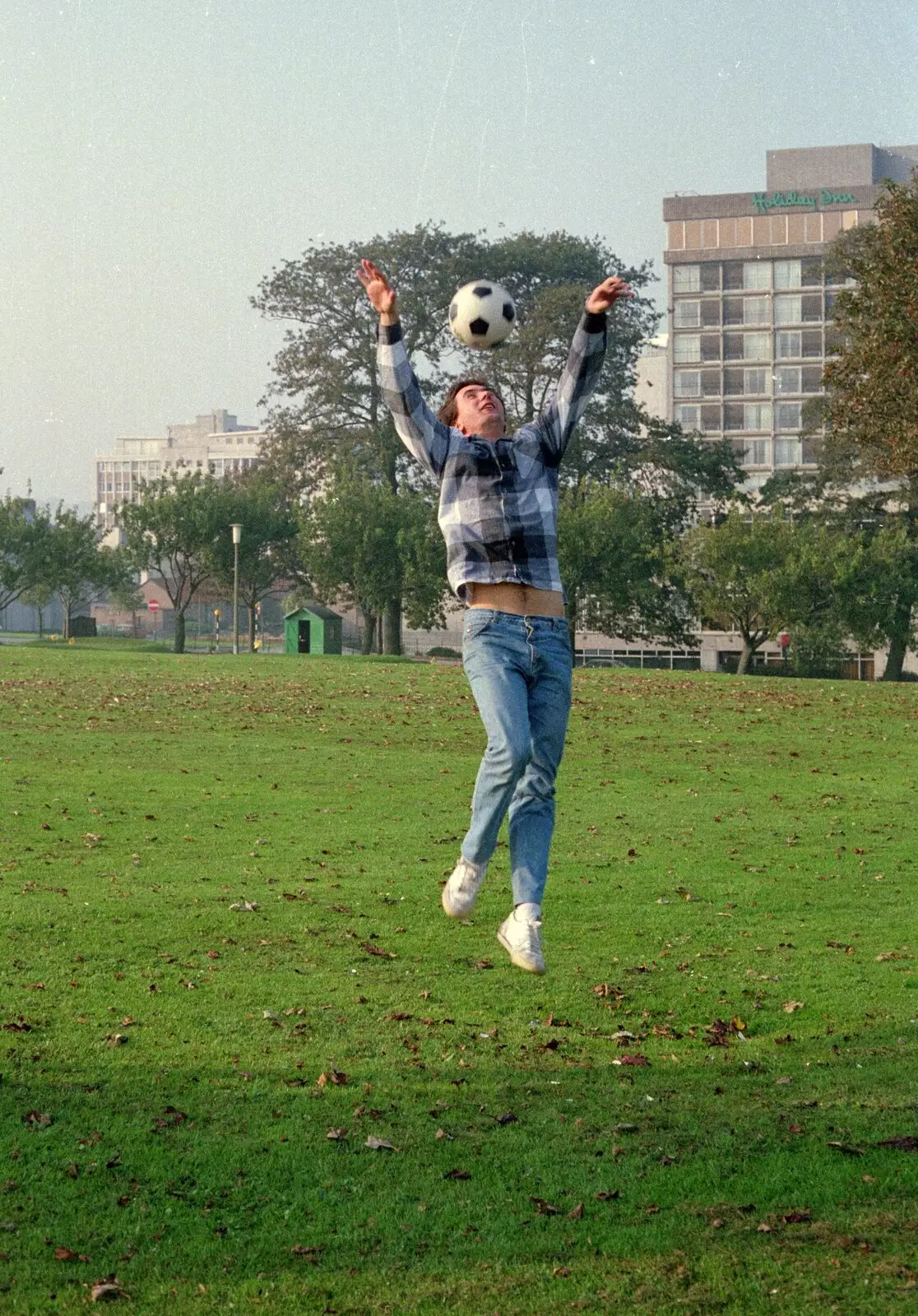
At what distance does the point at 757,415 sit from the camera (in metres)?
151

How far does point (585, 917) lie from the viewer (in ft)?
43.0

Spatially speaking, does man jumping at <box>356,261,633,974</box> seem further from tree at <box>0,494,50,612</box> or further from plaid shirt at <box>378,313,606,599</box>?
tree at <box>0,494,50,612</box>

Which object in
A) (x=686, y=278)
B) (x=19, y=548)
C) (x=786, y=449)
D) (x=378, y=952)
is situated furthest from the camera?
(x=686, y=278)

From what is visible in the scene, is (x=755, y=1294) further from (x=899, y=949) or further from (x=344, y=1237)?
(x=899, y=949)

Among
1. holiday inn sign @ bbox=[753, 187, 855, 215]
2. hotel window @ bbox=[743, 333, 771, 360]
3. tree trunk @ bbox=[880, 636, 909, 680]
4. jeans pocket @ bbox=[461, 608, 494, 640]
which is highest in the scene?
holiday inn sign @ bbox=[753, 187, 855, 215]

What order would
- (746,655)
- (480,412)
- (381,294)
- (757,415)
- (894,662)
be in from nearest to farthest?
(381,294) → (480,412) → (746,655) → (894,662) → (757,415)

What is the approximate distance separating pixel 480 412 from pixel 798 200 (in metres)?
153

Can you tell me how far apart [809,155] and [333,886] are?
156026 mm

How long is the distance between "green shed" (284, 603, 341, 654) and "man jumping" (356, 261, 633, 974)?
64201 millimetres

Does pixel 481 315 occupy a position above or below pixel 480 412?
above

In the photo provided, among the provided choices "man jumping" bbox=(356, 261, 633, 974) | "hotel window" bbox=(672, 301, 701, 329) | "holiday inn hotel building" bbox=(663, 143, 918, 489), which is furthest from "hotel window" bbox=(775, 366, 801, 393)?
"man jumping" bbox=(356, 261, 633, 974)

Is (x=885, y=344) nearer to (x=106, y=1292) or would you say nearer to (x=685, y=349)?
(x=106, y=1292)

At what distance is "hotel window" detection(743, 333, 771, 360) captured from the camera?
149 m

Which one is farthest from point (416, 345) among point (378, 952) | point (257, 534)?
point (378, 952)
